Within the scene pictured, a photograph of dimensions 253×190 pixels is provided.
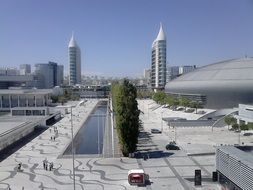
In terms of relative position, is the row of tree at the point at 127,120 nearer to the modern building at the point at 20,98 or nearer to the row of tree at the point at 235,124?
the row of tree at the point at 235,124

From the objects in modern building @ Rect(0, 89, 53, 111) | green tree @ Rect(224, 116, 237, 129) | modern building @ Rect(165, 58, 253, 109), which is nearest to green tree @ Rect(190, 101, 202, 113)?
modern building @ Rect(165, 58, 253, 109)

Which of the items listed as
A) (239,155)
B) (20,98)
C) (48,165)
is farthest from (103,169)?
(20,98)

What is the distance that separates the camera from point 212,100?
95062 mm

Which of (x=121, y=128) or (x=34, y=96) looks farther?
(x=34, y=96)

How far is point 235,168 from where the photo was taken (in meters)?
26.7

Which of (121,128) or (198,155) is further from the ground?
(121,128)

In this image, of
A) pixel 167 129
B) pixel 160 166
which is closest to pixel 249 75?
pixel 167 129

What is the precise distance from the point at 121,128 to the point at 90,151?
7.99m

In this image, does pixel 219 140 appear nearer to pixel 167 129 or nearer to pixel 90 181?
pixel 167 129

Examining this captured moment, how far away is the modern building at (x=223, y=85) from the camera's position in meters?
89.1

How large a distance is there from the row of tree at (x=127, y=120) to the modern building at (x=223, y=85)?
5023cm

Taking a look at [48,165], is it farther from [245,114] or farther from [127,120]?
[245,114]

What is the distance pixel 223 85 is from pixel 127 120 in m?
53.4

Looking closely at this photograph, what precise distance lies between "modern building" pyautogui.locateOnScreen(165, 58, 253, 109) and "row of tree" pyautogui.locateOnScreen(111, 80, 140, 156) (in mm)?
50233
